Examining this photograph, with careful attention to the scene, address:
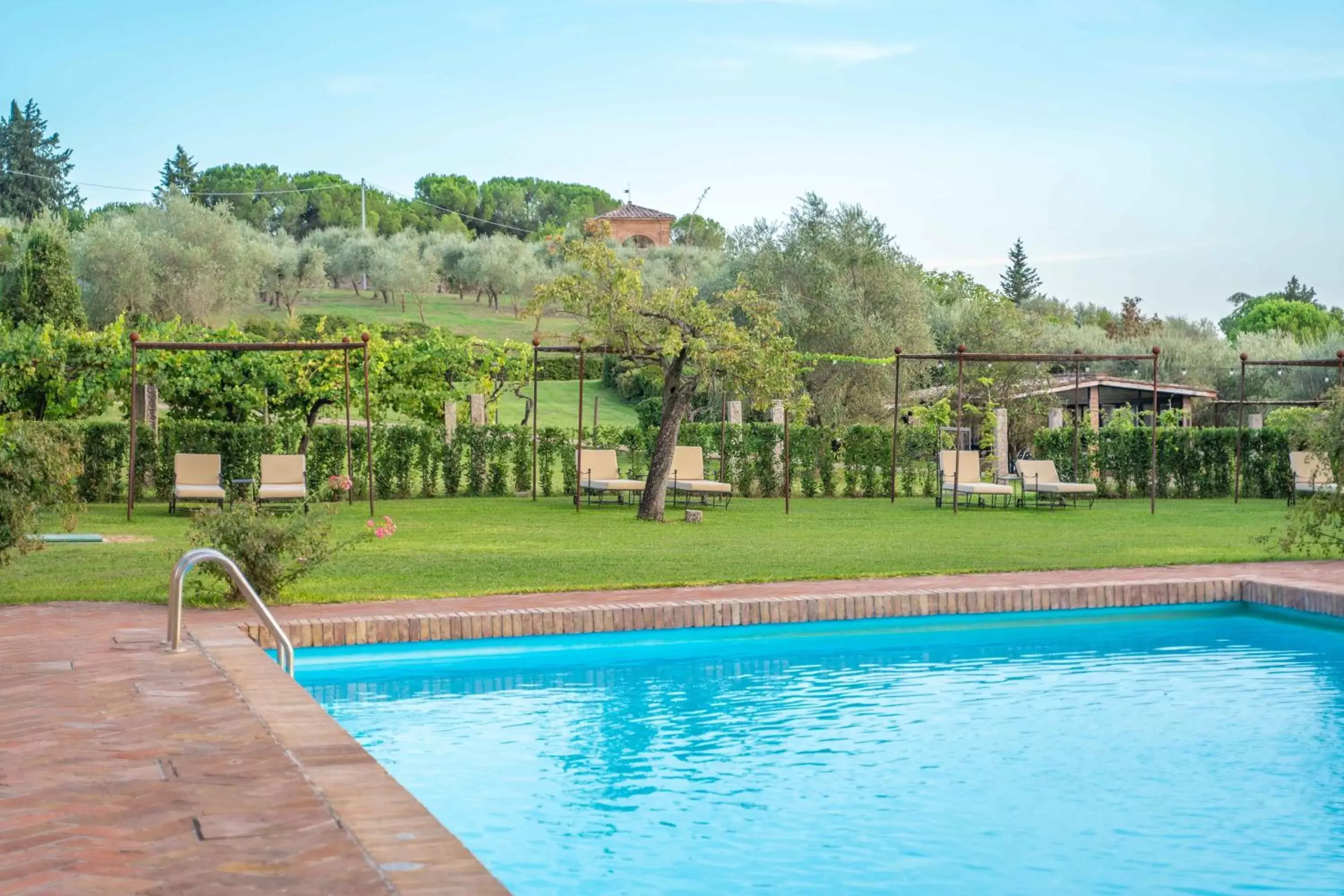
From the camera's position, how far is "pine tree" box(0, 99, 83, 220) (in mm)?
56844

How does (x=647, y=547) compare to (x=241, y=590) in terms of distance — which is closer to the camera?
(x=241, y=590)

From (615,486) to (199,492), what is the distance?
5036mm

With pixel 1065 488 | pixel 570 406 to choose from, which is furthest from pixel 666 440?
pixel 570 406

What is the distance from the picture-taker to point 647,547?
1252 cm

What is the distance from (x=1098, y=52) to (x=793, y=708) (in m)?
19.2

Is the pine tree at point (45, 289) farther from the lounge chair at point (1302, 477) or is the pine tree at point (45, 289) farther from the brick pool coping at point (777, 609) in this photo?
the brick pool coping at point (777, 609)

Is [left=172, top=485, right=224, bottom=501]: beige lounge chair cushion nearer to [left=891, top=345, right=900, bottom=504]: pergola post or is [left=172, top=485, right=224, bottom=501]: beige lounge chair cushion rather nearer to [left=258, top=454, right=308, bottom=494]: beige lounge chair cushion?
[left=258, top=454, right=308, bottom=494]: beige lounge chair cushion

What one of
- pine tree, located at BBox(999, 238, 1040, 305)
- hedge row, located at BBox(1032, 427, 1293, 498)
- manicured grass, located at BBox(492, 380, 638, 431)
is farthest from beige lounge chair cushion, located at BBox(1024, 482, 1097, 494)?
pine tree, located at BBox(999, 238, 1040, 305)

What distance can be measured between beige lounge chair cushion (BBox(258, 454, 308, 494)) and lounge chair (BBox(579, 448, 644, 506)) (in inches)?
139

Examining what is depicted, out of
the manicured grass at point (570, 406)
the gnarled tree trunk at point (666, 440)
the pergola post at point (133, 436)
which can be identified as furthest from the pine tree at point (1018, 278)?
the pergola post at point (133, 436)

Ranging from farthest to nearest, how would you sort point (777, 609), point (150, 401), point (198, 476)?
point (150, 401), point (198, 476), point (777, 609)

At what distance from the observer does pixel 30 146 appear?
58.7m

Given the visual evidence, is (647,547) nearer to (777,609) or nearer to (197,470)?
(777,609)

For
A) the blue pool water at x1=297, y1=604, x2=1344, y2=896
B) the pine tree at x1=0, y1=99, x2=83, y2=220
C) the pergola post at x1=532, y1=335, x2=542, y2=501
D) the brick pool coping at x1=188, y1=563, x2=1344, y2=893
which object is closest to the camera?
the blue pool water at x1=297, y1=604, x2=1344, y2=896
